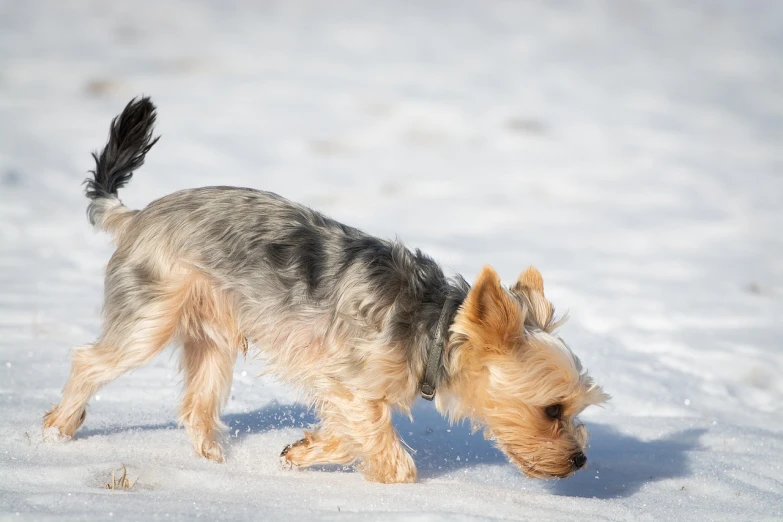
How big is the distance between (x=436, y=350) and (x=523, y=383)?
18.1 inches

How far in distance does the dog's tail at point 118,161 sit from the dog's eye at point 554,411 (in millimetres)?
2539

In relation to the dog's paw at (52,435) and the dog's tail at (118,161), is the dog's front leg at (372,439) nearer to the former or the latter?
the dog's paw at (52,435)

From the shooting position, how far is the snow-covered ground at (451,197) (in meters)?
4.48

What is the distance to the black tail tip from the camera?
5047 millimetres

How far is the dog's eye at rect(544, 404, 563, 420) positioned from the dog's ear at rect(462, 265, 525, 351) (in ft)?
1.31

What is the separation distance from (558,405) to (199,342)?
6.99ft

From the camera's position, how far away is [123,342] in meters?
4.63

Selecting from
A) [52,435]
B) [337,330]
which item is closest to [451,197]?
[337,330]

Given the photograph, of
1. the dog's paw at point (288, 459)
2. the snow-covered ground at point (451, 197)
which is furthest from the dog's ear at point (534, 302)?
the dog's paw at point (288, 459)

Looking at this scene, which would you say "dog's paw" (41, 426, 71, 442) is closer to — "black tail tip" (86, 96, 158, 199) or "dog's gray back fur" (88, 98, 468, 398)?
"dog's gray back fur" (88, 98, 468, 398)

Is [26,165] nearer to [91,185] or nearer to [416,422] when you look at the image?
[91,185]

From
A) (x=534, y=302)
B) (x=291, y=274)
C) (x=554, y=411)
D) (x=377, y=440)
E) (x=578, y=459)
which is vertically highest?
(x=534, y=302)

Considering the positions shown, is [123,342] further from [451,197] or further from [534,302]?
[451,197]

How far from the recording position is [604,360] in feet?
22.8
